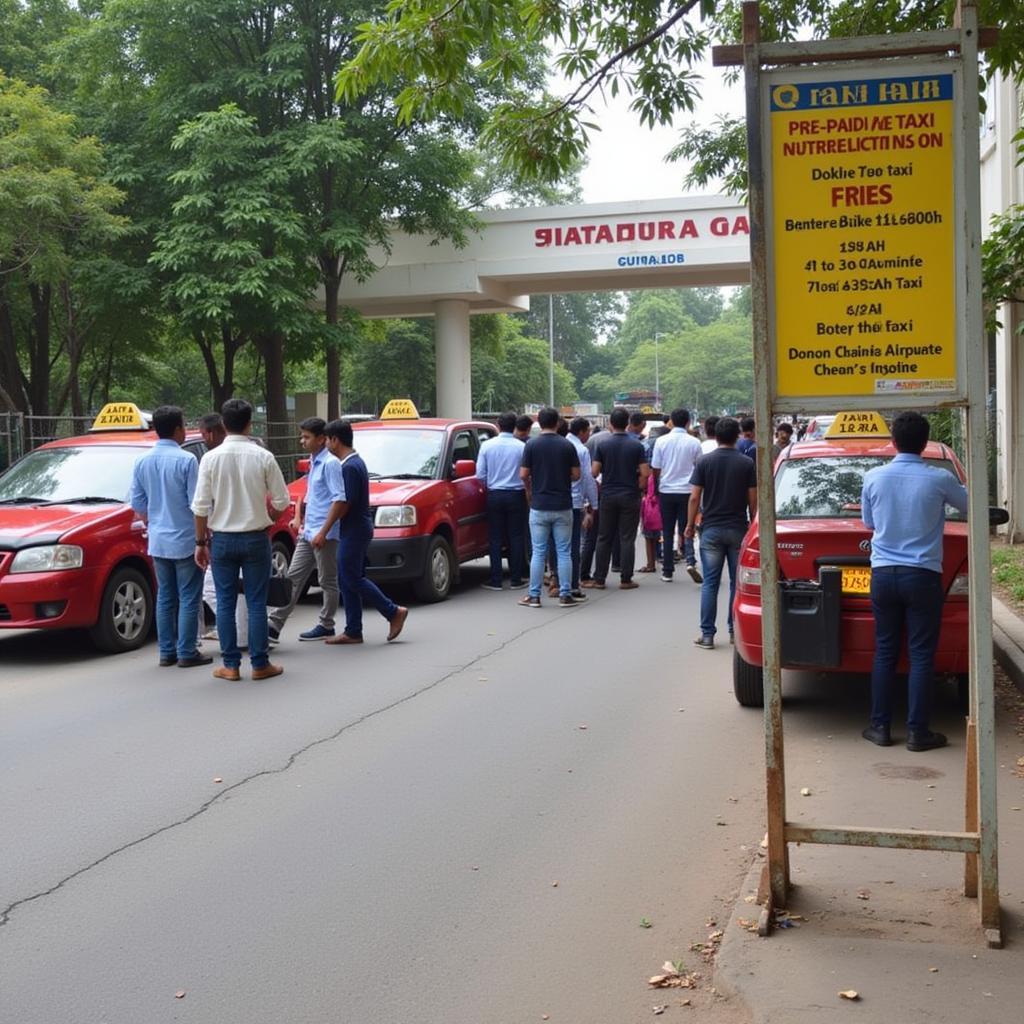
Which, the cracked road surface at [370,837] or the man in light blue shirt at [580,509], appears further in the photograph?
the man in light blue shirt at [580,509]

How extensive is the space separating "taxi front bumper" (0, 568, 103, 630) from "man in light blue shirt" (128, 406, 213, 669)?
674 millimetres

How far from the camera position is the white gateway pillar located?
3250 cm

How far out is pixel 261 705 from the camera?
867 centimetres

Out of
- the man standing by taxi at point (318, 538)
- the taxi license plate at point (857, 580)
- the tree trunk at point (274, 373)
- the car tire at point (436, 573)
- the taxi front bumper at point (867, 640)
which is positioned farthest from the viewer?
the tree trunk at point (274, 373)

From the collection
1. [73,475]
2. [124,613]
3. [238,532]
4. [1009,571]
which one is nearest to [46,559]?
[124,613]

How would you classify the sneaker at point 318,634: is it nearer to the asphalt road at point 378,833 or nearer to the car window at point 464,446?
the asphalt road at point 378,833

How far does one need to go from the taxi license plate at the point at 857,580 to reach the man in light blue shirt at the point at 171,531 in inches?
194

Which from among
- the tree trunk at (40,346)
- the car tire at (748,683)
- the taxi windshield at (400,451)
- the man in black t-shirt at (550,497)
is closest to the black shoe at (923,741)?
the car tire at (748,683)

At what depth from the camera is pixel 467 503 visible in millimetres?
14453

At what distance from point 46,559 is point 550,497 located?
4940mm

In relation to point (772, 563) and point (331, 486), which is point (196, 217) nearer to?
point (331, 486)

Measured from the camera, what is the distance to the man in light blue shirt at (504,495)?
566 inches

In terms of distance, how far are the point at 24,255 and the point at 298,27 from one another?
293 inches

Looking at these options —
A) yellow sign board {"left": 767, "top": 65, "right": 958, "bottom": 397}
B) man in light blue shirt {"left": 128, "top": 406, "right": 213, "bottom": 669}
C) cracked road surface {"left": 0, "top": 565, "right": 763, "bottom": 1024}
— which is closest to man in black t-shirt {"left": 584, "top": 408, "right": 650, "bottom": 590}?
cracked road surface {"left": 0, "top": 565, "right": 763, "bottom": 1024}
